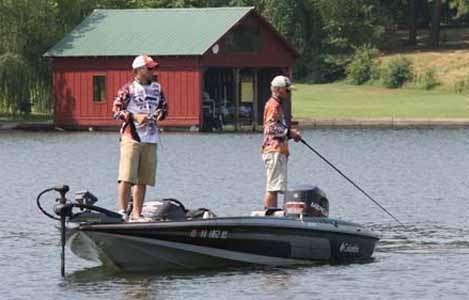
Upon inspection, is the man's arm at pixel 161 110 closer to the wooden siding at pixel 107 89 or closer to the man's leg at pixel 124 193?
the man's leg at pixel 124 193

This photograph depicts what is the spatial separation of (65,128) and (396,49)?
35154 mm

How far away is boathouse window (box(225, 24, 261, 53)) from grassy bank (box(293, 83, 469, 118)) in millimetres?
6073

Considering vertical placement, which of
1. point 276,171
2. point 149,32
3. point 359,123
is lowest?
point 359,123

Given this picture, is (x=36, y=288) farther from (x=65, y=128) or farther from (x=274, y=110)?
(x=65, y=128)

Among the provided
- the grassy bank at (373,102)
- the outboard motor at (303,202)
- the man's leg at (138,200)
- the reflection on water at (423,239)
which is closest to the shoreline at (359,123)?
the grassy bank at (373,102)

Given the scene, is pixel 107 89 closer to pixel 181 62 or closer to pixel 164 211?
pixel 181 62

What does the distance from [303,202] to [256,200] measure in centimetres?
1114

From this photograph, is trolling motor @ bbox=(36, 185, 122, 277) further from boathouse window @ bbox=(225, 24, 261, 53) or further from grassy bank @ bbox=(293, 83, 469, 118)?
grassy bank @ bbox=(293, 83, 469, 118)

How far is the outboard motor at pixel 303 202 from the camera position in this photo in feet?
67.8

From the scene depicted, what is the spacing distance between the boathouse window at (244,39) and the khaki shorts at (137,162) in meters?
44.3

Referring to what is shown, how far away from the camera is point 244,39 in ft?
213

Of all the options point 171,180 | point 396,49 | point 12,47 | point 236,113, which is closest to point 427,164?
point 171,180

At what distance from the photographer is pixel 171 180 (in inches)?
1487

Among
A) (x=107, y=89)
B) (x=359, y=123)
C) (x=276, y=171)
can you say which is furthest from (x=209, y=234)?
(x=359, y=123)
